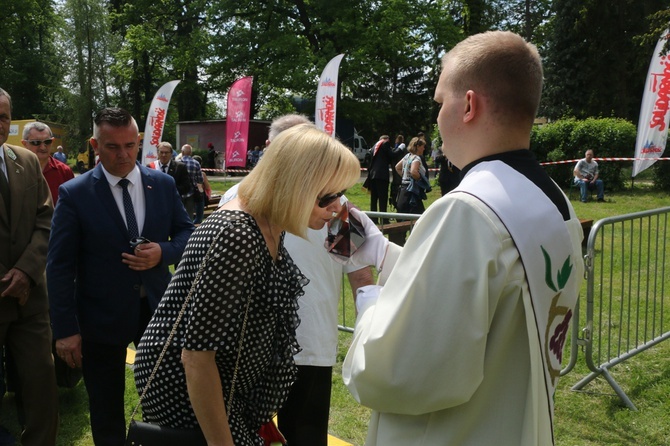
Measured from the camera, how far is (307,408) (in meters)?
2.87

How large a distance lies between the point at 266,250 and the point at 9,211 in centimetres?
222

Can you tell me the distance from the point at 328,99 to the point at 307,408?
14136mm

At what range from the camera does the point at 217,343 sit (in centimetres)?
177

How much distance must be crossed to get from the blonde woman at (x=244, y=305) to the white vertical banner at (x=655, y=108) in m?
14.0

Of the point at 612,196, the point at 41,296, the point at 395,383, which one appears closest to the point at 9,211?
the point at 41,296

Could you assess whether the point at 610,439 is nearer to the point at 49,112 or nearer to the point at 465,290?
the point at 465,290

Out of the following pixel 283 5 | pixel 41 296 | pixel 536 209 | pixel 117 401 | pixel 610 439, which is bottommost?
pixel 610 439

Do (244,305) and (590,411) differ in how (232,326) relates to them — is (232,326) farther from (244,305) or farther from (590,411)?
(590,411)

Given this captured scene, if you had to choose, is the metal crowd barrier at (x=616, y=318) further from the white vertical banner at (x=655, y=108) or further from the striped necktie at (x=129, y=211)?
the white vertical banner at (x=655, y=108)

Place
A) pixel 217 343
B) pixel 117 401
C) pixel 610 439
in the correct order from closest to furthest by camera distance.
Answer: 1. pixel 217 343
2. pixel 117 401
3. pixel 610 439

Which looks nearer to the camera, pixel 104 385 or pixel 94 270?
pixel 94 270

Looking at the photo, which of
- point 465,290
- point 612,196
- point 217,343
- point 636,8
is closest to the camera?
point 465,290

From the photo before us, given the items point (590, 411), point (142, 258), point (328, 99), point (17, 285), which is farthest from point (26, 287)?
point (328, 99)

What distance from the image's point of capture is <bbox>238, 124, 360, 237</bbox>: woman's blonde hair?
1901 mm
